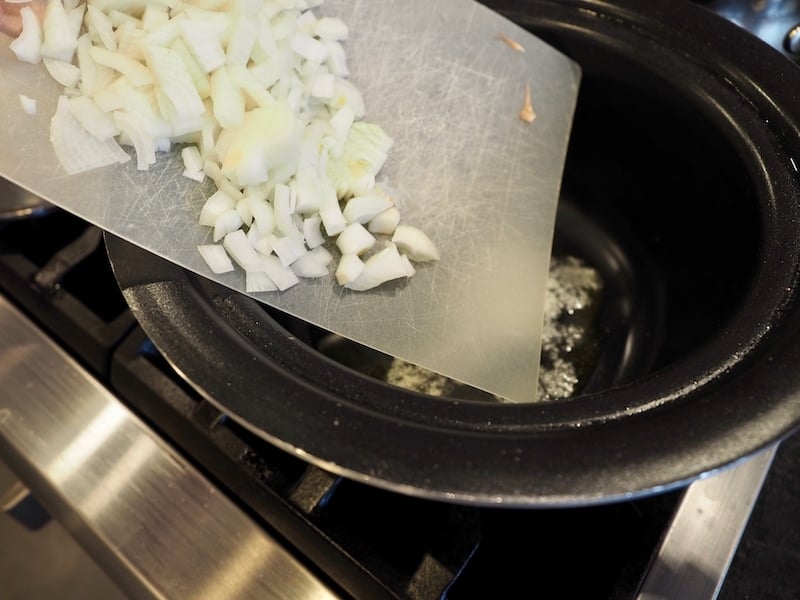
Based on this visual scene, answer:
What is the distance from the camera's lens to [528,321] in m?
0.78

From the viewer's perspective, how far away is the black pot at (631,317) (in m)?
0.48

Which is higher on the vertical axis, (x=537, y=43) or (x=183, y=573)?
(x=537, y=43)

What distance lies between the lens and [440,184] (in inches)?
32.8

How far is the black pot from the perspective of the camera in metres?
0.48

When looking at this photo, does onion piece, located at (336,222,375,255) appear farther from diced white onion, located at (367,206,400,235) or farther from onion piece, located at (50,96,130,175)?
onion piece, located at (50,96,130,175)

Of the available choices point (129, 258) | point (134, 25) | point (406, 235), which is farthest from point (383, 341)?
point (134, 25)

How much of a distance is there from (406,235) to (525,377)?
206 mm

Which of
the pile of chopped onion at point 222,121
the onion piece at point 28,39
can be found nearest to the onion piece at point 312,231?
the pile of chopped onion at point 222,121

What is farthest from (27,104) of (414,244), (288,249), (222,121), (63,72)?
(414,244)

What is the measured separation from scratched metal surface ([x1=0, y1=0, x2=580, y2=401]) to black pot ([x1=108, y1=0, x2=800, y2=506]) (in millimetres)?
42

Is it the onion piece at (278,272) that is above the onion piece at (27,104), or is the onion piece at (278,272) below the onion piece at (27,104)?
below

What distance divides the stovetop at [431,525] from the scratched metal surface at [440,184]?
0.55ft

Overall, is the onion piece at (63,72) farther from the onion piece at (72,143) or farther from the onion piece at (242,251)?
the onion piece at (242,251)

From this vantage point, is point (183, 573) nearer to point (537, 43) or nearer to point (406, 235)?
point (406, 235)
